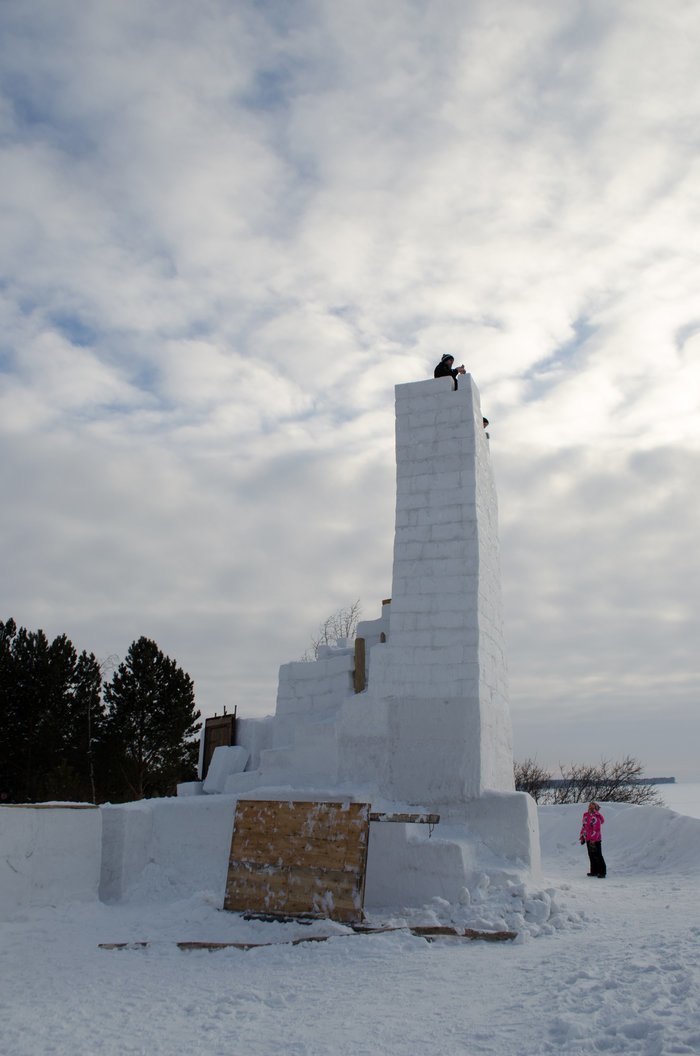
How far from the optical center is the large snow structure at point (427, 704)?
387 inches

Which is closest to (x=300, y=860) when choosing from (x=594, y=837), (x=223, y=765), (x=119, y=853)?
(x=119, y=853)

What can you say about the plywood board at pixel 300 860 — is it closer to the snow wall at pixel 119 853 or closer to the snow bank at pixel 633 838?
the snow wall at pixel 119 853

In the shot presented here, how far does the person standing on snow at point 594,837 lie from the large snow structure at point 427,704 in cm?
198

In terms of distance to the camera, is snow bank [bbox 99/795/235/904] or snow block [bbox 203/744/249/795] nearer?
snow bank [bbox 99/795/235/904]

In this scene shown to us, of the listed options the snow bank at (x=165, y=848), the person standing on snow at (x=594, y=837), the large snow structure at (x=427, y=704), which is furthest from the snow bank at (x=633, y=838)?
the snow bank at (x=165, y=848)

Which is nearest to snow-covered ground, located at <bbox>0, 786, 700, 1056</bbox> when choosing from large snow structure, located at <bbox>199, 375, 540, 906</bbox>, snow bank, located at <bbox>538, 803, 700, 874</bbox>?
large snow structure, located at <bbox>199, 375, 540, 906</bbox>

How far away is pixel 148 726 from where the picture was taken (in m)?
32.3

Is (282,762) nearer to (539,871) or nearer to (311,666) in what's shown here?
(311,666)

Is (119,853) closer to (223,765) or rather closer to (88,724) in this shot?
(223,765)

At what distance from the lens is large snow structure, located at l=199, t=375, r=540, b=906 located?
387 inches

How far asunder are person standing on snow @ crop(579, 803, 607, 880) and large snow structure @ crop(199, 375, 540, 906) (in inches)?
77.9

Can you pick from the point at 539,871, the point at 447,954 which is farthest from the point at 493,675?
the point at 447,954

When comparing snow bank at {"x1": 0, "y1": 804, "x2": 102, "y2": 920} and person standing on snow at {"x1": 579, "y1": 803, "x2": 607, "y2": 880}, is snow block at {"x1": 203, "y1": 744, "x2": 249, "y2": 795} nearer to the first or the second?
snow bank at {"x1": 0, "y1": 804, "x2": 102, "y2": 920}

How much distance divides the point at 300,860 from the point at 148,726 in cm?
2452
